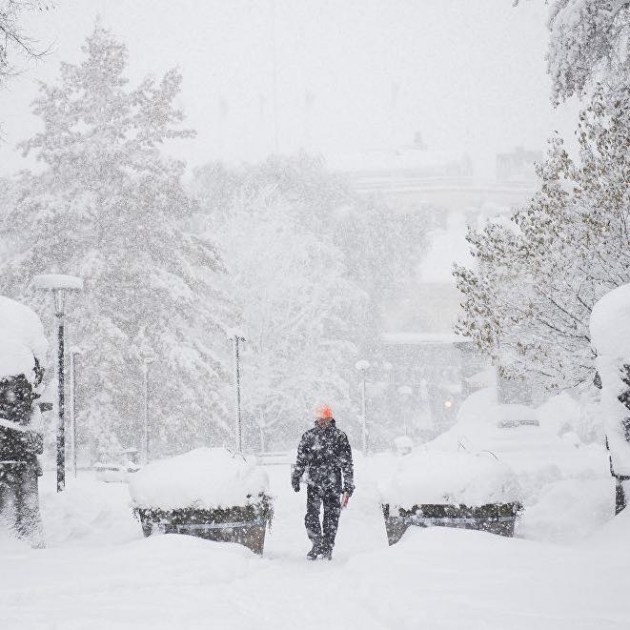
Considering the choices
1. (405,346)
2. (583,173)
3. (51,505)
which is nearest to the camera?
(51,505)

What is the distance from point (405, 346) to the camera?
59.4 metres

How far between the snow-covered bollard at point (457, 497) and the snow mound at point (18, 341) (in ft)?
13.0

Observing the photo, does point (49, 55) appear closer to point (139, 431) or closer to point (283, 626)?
point (283, 626)

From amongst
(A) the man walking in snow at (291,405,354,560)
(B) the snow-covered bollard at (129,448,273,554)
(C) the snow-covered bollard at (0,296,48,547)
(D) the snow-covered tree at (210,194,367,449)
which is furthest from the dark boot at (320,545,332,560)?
(D) the snow-covered tree at (210,194,367,449)

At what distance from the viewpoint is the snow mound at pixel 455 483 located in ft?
23.7

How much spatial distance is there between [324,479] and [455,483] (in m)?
1.63

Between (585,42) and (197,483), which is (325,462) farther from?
(585,42)

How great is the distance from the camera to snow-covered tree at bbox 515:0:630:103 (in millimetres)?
9562

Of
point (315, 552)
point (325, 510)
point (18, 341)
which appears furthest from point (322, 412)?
point (18, 341)

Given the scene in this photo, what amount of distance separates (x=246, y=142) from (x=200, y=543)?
138 metres

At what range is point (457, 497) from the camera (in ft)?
23.6

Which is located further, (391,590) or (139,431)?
(139,431)

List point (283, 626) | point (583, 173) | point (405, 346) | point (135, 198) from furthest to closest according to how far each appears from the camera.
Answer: point (405, 346) → point (135, 198) → point (583, 173) → point (283, 626)

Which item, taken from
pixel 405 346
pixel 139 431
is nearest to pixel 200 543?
pixel 139 431
